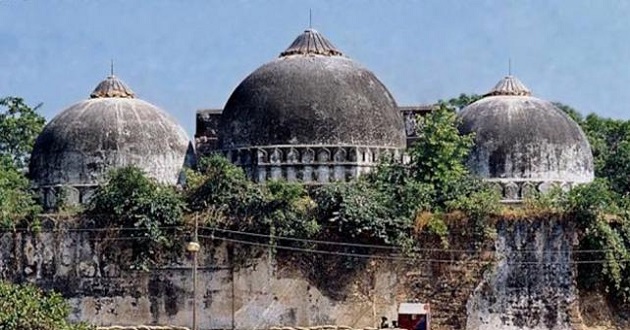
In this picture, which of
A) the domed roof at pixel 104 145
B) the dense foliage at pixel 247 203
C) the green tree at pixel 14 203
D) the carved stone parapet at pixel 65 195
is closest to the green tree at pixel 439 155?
the dense foliage at pixel 247 203

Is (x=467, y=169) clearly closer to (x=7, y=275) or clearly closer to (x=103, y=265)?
(x=103, y=265)

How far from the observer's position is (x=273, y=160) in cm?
3120

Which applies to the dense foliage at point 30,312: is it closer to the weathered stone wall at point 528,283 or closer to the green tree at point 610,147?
the weathered stone wall at point 528,283

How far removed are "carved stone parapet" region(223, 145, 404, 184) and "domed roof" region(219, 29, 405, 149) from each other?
6.0 inches

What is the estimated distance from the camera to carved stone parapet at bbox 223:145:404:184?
31.0 m

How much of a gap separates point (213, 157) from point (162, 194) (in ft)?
4.39

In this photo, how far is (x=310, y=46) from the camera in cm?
3322

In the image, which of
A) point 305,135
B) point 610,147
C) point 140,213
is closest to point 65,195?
Result: point 140,213

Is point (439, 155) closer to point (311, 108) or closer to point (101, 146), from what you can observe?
point (311, 108)

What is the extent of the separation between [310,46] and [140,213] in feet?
19.5

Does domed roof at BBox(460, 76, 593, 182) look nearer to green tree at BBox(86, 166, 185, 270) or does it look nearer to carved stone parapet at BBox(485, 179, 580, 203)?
carved stone parapet at BBox(485, 179, 580, 203)

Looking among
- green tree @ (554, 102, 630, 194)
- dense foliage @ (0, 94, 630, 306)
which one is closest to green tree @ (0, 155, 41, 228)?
dense foliage @ (0, 94, 630, 306)

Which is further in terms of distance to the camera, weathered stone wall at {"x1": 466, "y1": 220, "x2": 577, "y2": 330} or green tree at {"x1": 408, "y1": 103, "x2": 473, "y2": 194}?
green tree at {"x1": 408, "y1": 103, "x2": 473, "y2": 194}

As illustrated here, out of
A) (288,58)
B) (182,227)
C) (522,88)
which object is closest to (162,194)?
(182,227)
